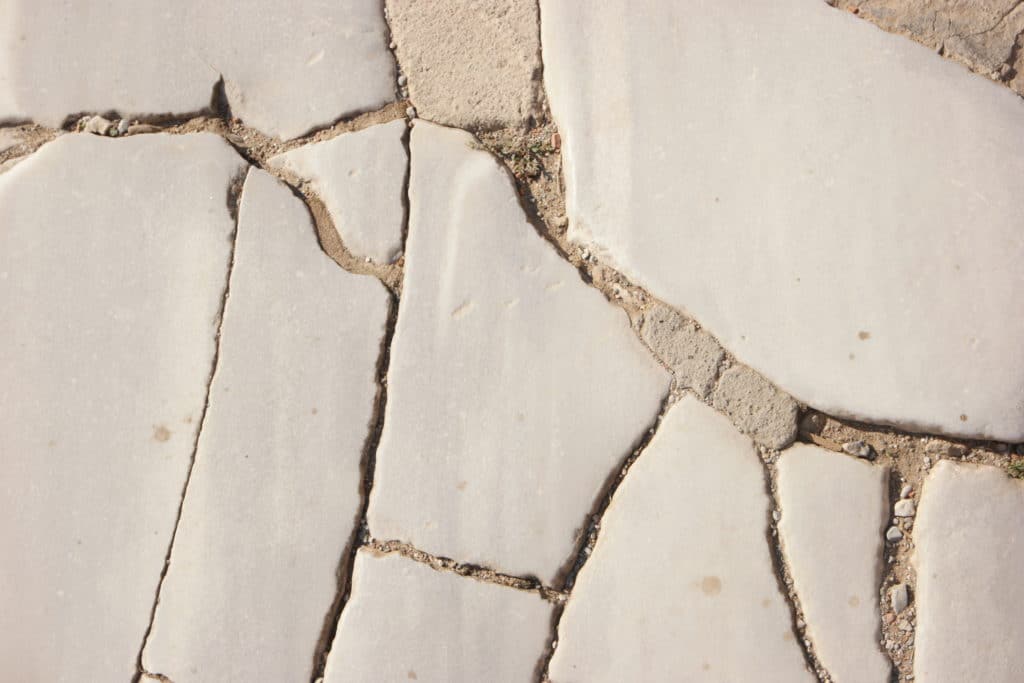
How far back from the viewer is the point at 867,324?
161 cm

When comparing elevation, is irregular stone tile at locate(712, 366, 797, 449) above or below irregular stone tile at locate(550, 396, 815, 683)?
above

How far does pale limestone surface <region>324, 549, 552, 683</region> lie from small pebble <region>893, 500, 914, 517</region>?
69cm

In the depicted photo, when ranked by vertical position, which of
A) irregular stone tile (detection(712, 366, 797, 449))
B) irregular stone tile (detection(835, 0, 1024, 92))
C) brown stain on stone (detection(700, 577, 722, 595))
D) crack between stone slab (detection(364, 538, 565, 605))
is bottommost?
crack between stone slab (detection(364, 538, 565, 605))

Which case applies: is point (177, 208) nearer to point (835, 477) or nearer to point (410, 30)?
point (410, 30)

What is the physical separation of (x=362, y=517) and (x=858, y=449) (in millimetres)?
960

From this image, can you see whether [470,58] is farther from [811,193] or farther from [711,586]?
[711,586]

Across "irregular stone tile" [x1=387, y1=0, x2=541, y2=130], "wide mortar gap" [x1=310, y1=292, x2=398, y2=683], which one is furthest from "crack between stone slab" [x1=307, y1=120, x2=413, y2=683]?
"irregular stone tile" [x1=387, y1=0, x2=541, y2=130]

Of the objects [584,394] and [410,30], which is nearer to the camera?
[584,394]

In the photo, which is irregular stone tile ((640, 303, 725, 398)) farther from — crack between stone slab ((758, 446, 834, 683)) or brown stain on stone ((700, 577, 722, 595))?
brown stain on stone ((700, 577, 722, 595))

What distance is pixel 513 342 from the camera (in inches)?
64.2

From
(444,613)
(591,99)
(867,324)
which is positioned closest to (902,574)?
(867,324)

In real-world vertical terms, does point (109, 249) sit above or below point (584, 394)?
above

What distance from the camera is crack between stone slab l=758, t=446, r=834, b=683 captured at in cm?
154

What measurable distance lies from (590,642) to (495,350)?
22.9 inches
